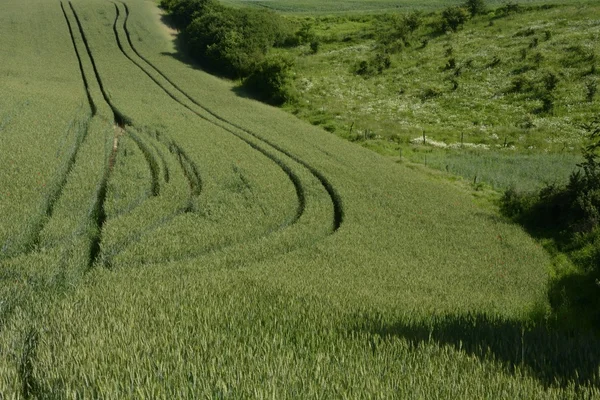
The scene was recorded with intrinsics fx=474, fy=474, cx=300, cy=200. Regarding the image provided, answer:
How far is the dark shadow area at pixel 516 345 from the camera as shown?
6.96 metres

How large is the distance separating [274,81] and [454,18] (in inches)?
1659

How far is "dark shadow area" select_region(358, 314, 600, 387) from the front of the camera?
274 inches

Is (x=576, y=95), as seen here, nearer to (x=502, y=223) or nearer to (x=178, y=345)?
(x=502, y=223)

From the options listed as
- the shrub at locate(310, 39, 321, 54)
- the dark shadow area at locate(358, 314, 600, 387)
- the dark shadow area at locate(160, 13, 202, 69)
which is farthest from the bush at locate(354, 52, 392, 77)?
the dark shadow area at locate(358, 314, 600, 387)

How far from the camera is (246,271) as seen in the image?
14.0 metres

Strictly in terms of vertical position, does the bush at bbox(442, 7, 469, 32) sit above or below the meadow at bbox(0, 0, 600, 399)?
above

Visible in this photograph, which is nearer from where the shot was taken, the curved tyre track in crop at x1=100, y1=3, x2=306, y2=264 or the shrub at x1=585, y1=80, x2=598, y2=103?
the curved tyre track in crop at x1=100, y1=3, x2=306, y2=264

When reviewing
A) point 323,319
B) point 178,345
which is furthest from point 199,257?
point 178,345

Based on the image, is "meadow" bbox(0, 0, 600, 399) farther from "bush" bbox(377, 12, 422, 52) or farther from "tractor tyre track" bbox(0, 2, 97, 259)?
"bush" bbox(377, 12, 422, 52)

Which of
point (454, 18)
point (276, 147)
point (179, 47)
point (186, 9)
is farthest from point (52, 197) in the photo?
point (454, 18)

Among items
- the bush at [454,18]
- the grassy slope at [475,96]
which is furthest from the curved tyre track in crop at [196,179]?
the bush at [454,18]

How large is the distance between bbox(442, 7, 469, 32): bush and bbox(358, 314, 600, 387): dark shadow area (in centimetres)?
8228

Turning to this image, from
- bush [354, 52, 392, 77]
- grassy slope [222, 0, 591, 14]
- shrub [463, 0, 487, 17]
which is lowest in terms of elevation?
bush [354, 52, 392, 77]

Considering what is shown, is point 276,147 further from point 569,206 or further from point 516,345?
point 516,345
